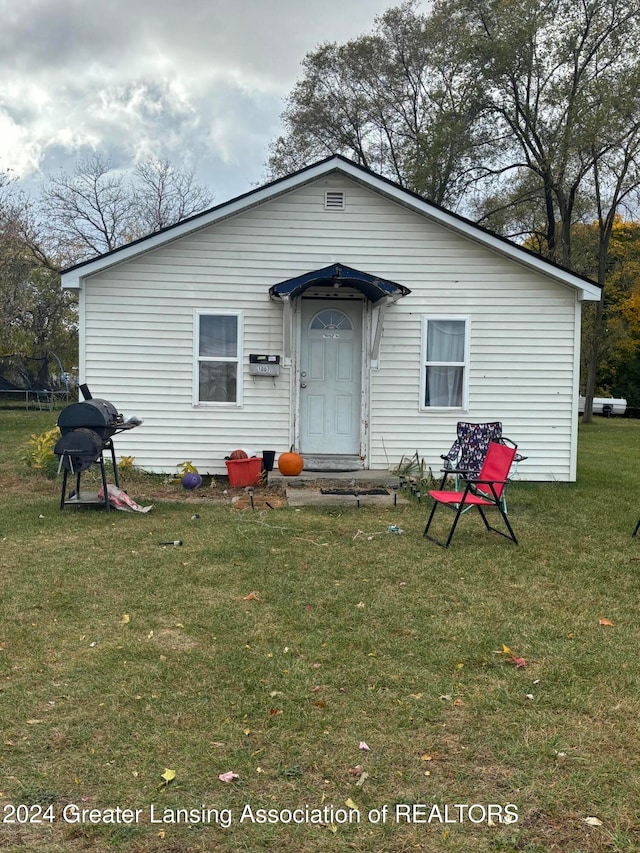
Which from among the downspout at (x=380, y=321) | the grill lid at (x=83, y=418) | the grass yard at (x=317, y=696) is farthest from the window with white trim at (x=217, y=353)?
the grass yard at (x=317, y=696)

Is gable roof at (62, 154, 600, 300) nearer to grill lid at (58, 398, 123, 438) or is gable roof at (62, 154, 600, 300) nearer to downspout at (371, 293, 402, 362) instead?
downspout at (371, 293, 402, 362)

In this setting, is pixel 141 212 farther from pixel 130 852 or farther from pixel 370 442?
pixel 130 852

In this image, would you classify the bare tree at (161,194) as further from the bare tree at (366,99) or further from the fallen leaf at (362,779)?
the fallen leaf at (362,779)

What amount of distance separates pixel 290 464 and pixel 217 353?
1.99 m

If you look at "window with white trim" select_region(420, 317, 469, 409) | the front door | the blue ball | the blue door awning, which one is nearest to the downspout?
the blue door awning

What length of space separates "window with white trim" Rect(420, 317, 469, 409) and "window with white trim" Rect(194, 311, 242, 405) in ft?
8.80

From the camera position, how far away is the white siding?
919 centimetres

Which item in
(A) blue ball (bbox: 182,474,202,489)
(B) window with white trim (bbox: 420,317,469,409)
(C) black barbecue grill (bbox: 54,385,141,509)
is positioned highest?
(B) window with white trim (bbox: 420,317,469,409)

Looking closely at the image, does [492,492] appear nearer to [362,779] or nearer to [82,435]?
[362,779]

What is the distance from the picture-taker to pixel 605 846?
2178mm

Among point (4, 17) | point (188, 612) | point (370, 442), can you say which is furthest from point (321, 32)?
point (188, 612)

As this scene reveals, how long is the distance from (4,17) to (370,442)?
34.2 feet

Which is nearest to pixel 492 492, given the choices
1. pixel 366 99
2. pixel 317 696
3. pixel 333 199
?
pixel 317 696

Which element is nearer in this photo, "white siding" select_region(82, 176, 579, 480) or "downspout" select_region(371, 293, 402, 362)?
"downspout" select_region(371, 293, 402, 362)
